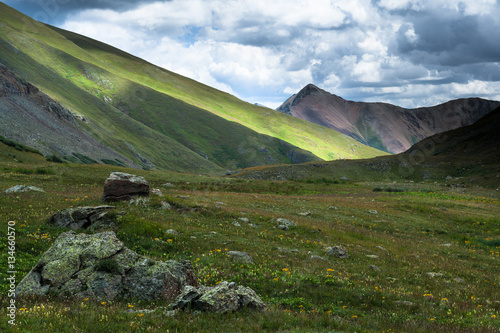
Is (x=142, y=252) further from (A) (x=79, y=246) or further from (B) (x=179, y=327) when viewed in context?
(B) (x=179, y=327)

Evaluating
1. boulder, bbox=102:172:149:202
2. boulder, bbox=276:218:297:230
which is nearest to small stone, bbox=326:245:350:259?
boulder, bbox=276:218:297:230

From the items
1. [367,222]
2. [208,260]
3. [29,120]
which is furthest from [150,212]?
[29,120]

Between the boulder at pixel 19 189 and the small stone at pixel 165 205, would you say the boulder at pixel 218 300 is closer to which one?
the small stone at pixel 165 205

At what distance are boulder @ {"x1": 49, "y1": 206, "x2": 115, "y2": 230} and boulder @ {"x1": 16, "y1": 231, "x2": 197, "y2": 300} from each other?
7.13 m

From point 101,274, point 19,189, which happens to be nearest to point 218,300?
point 101,274

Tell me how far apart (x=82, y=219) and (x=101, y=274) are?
10.1 metres

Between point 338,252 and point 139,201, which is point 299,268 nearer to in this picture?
point 338,252

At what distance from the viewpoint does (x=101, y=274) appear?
34.4 ft

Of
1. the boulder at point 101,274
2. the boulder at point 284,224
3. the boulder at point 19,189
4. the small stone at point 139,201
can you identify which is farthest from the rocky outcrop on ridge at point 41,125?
the boulder at point 101,274

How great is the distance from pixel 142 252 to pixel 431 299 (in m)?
13.0

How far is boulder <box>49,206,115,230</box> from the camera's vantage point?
60.4ft

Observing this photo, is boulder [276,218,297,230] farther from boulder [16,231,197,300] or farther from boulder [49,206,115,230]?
boulder [16,231,197,300]

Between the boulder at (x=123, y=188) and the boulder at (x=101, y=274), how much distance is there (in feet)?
45.5

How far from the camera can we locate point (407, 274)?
646 inches
